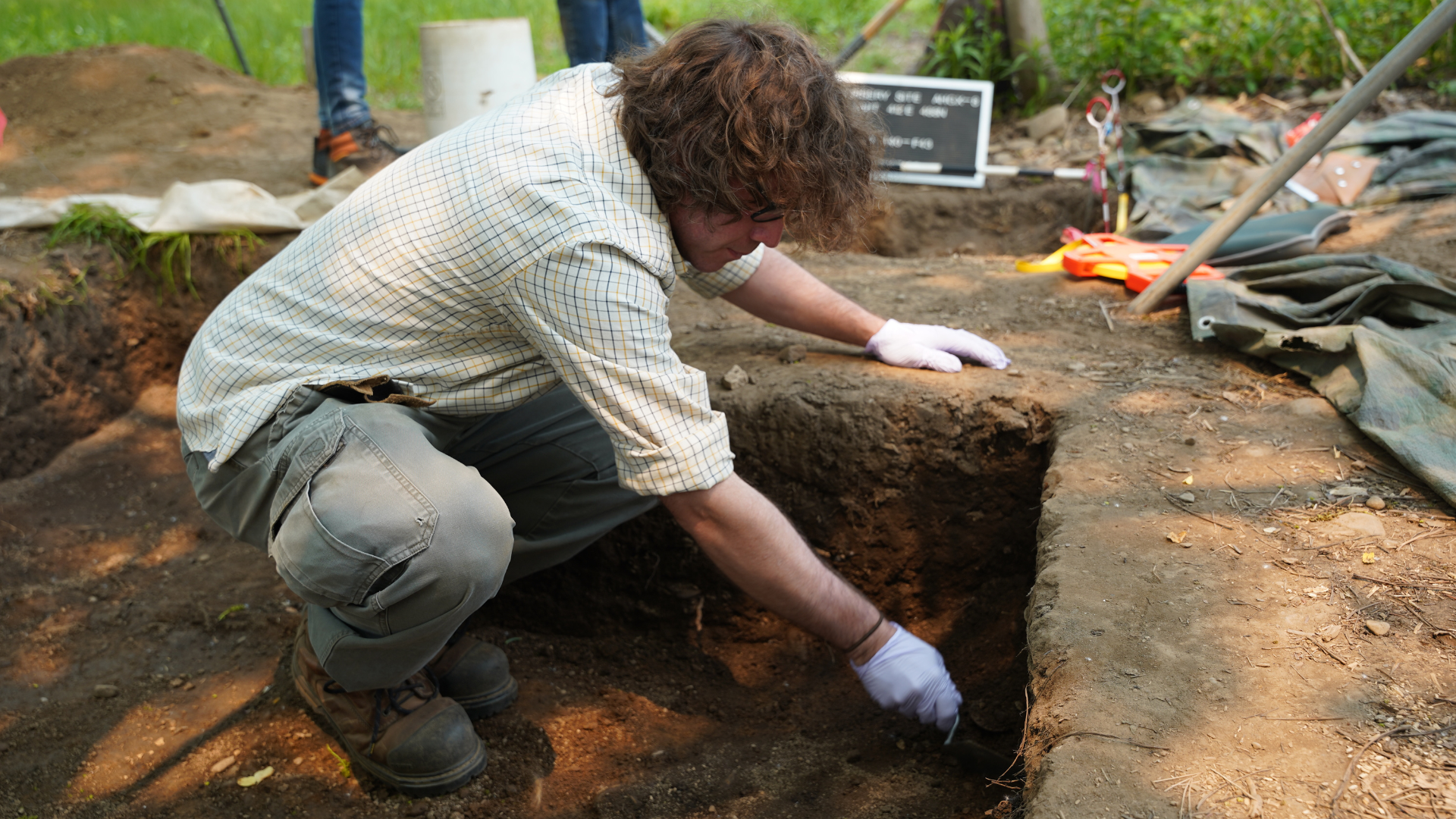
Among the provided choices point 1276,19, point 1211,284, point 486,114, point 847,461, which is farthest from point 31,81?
point 1276,19

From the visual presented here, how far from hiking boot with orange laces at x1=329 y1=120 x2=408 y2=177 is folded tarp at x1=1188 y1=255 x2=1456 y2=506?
3002 mm

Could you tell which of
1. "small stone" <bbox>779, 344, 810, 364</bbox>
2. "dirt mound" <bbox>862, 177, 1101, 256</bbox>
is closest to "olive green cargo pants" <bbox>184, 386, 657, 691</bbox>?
"small stone" <bbox>779, 344, 810, 364</bbox>

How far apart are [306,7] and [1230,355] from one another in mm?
8237

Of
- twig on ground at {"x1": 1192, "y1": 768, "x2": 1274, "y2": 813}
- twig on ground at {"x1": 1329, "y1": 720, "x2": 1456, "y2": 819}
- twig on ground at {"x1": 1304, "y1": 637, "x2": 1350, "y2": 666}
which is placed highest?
twig on ground at {"x1": 1329, "y1": 720, "x2": 1456, "y2": 819}

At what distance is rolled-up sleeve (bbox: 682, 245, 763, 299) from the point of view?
2.15 metres

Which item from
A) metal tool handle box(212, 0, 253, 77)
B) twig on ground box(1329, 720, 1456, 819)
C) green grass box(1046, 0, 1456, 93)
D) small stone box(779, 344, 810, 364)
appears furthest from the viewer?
metal tool handle box(212, 0, 253, 77)

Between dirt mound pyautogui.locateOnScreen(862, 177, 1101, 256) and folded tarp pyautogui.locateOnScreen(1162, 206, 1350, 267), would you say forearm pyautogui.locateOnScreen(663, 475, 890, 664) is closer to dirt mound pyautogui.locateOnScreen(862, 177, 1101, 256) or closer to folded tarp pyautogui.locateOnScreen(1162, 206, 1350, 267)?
folded tarp pyautogui.locateOnScreen(1162, 206, 1350, 267)

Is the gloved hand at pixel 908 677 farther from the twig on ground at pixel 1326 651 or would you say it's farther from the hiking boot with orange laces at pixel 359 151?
the hiking boot with orange laces at pixel 359 151

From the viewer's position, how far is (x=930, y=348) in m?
2.37

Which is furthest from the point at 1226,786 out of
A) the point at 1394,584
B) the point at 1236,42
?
the point at 1236,42

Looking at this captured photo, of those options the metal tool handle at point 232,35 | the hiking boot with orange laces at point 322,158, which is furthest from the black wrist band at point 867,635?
the metal tool handle at point 232,35

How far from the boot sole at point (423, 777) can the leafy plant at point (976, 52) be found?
432 cm

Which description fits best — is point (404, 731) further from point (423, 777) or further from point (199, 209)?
point (199, 209)

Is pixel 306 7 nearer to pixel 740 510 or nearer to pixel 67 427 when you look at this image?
pixel 67 427
